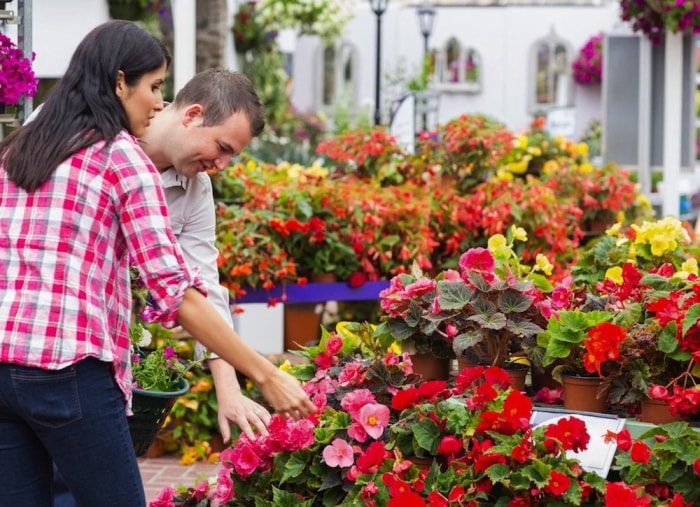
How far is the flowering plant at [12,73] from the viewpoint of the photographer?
3.84 metres

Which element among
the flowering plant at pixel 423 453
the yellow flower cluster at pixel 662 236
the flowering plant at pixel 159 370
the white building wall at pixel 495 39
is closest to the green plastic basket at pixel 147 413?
the flowering plant at pixel 159 370

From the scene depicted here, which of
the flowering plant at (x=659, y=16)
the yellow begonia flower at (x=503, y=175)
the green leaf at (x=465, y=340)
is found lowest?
the green leaf at (x=465, y=340)

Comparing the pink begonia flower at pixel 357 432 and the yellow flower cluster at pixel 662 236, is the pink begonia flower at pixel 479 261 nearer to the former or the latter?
the pink begonia flower at pixel 357 432

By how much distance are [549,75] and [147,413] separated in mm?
27471

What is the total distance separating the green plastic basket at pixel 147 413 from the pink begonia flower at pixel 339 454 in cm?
42

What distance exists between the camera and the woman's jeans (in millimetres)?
2234

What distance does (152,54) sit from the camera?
→ 7.80 ft

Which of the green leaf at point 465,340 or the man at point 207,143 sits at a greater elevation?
the man at point 207,143

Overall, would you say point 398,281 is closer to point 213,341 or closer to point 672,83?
point 213,341

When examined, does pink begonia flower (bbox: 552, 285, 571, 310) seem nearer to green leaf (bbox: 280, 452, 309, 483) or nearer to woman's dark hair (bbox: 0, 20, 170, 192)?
green leaf (bbox: 280, 452, 309, 483)

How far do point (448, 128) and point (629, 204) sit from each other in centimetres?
112

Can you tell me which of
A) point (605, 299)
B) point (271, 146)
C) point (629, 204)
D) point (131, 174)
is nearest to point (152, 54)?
point (131, 174)

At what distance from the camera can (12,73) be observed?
3.86 meters

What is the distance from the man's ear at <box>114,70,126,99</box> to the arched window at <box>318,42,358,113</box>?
28.1 metres
